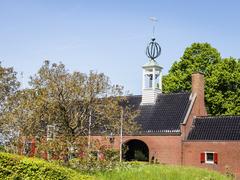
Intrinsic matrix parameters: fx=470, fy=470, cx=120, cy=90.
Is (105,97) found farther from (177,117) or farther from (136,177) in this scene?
(177,117)

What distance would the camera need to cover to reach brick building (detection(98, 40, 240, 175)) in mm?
33406

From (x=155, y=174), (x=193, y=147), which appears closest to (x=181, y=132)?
(x=193, y=147)

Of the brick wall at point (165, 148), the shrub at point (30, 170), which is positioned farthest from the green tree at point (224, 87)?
the shrub at point (30, 170)

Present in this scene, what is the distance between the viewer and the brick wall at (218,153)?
3259cm

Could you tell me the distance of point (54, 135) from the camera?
2058 centimetres

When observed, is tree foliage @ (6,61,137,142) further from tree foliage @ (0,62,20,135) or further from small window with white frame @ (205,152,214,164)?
small window with white frame @ (205,152,214,164)

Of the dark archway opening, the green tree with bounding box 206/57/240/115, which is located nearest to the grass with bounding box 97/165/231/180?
the dark archway opening

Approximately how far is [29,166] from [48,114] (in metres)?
4.85

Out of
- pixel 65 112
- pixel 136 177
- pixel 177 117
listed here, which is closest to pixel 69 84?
pixel 65 112

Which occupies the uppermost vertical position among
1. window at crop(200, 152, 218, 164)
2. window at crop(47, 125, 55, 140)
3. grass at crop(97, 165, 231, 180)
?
window at crop(47, 125, 55, 140)

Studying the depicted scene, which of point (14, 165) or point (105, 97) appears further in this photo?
point (105, 97)

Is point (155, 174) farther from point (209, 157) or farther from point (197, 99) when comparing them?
point (197, 99)

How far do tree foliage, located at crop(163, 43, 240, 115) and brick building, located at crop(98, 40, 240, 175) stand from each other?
7458mm

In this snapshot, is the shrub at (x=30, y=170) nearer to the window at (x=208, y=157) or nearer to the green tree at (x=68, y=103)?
the green tree at (x=68, y=103)
